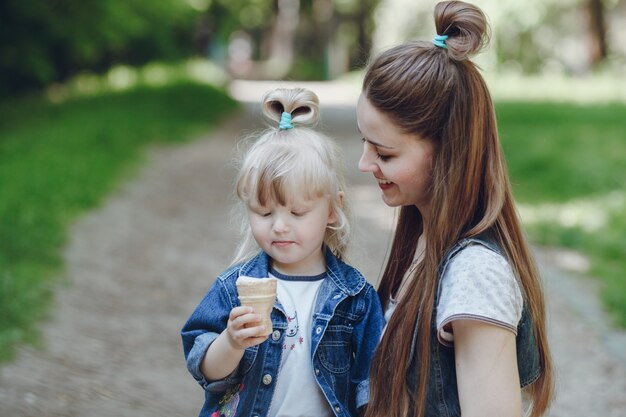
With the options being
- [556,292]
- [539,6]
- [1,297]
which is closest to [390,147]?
[1,297]

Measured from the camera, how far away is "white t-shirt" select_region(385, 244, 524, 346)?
2047 mm

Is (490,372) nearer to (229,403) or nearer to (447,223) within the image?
(447,223)

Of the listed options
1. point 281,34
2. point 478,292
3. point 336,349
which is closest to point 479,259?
point 478,292

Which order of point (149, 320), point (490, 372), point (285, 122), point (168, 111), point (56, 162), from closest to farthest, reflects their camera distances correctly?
point (490, 372)
point (285, 122)
point (149, 320)
point (56, 162)
point (168, 111)

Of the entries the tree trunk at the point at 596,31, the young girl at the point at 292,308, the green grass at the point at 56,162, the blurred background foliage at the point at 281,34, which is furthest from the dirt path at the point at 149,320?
the tree trunk at the point at 596,31

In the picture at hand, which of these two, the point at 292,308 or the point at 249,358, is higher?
the point at 292,308

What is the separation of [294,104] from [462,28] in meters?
0.50

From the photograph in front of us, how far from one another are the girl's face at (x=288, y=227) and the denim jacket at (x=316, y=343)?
0.08m

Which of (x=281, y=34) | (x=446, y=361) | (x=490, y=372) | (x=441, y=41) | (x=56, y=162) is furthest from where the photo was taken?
(x=281, y=34)

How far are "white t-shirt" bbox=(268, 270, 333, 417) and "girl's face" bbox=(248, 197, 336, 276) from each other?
120 mm

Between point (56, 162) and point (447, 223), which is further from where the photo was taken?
point (56, 162)

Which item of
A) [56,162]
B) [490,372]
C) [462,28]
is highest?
[56,162]

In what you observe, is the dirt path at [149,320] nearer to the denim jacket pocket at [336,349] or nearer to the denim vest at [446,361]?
the denim jacket pocket at [336,349]

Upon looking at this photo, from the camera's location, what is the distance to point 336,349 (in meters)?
2.36
